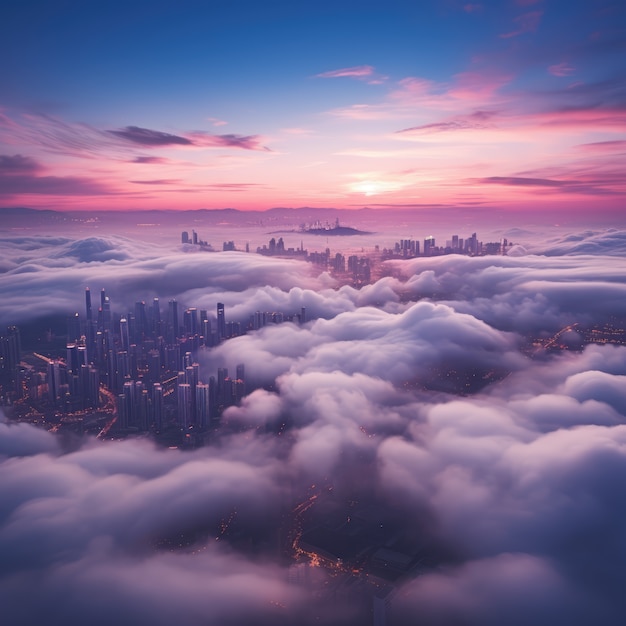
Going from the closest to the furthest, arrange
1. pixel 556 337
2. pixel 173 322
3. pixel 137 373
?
pixel 137 373 → pixel 556 337 → pixel 173 322

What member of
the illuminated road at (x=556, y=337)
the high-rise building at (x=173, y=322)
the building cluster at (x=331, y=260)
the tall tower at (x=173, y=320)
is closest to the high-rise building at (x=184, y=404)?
the high-rise building at (x=173, y=322)

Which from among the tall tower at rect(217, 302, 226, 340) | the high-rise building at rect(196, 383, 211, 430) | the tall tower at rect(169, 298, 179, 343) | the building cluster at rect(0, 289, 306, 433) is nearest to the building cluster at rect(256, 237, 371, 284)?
the building cluster at rect(0, 289, 306, 433)

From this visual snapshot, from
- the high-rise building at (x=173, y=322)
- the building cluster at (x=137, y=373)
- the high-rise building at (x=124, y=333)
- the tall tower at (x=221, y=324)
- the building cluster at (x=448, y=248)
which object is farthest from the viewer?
the building cluster at (x=448, y=248)

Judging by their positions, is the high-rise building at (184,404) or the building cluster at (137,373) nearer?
the high-rise building at (184,404)

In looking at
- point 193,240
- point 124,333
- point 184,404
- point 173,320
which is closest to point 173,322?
point 173,320

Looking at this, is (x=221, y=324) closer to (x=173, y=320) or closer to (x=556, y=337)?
(x=173, y=320)

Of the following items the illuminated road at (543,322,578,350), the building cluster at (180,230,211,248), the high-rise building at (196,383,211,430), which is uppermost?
the building cluster at (180,230,211,248)

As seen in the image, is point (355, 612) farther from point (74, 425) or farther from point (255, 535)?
point (74, 425)

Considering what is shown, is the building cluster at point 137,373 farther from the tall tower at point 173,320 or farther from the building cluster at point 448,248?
the building cluster at point 448,248

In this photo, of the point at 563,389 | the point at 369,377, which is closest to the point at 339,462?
the point at 369,377

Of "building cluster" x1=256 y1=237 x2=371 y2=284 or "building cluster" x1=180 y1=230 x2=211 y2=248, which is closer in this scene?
"building cluster" x1=256 y1=237 x2=371 y2=284

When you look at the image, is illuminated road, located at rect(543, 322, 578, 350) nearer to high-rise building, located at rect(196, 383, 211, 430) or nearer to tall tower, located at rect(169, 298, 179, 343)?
high-rise building, located at rect(196, 383, 211, 430)
